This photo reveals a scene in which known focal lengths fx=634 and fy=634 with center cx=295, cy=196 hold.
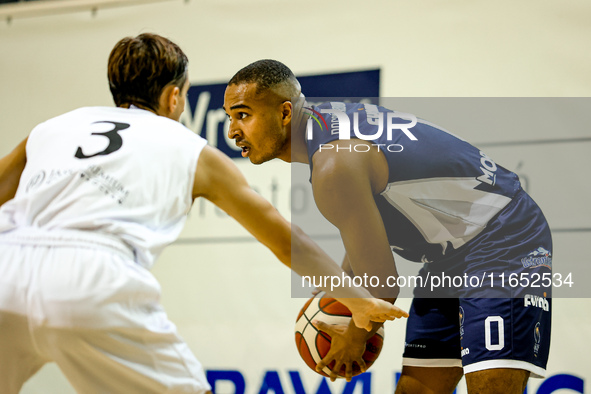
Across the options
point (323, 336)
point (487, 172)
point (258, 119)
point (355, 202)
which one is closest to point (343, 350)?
point (323, 336)

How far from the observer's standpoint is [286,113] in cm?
277

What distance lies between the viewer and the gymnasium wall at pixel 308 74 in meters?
3.89

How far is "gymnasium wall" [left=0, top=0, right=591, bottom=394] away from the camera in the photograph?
3.89 m

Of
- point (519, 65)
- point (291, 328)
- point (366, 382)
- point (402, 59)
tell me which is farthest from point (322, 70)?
point (366, 382)

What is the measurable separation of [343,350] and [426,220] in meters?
0.64

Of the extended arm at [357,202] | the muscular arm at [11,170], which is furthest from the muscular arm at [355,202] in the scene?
the muscular arm at [11,170]

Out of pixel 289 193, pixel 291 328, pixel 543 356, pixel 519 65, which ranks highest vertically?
pixel 519 65

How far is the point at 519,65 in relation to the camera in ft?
13.4

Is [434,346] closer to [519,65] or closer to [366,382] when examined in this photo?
[366,382]

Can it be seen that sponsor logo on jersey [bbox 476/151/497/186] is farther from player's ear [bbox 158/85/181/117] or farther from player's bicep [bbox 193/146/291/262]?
player's ear [bbox 158/85/181/117]

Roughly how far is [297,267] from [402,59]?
268 cm

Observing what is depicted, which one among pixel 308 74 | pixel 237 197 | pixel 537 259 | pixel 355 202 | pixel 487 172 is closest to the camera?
pixel 237 197

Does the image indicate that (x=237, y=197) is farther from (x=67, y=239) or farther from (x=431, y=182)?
(x=431, y=182)

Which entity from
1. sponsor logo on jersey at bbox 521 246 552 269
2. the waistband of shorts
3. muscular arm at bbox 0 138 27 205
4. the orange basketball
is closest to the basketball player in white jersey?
the waistband of shorts
